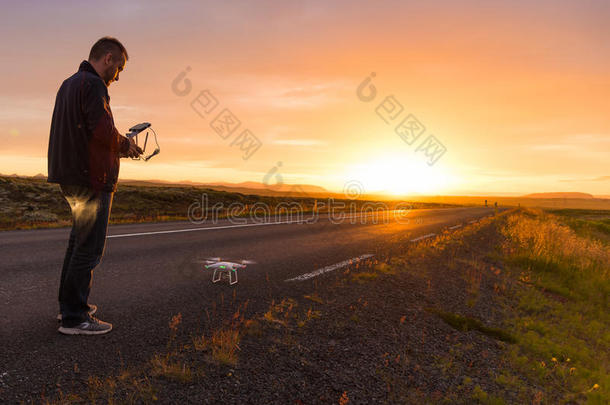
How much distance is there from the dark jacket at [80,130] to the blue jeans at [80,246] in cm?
→ 14

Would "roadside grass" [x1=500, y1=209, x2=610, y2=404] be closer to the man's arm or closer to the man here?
the man

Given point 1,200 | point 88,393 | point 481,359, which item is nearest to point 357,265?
point 481,359

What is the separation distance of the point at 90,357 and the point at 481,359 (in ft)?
12.1

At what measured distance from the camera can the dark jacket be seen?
2869 mm

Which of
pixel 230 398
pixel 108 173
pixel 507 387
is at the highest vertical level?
pixel 108 173

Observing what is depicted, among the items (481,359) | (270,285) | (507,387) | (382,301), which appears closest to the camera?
(507,387)

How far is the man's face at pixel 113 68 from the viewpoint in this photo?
307 cm

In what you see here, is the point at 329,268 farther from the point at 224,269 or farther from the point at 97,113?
the point at 97,113

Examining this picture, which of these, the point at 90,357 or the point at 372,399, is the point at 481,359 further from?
the point at 90,357

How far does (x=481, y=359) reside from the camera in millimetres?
3486

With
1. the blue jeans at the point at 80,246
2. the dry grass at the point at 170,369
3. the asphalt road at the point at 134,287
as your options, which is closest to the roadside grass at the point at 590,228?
the asphalt road at the point at 134,287

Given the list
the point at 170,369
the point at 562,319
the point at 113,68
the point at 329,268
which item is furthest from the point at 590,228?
the point at 113,68

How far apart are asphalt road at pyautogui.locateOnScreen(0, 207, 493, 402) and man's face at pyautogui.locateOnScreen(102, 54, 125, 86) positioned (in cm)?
240

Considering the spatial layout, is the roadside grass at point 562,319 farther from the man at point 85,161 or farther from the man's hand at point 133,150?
the man's hand at point 133,150
